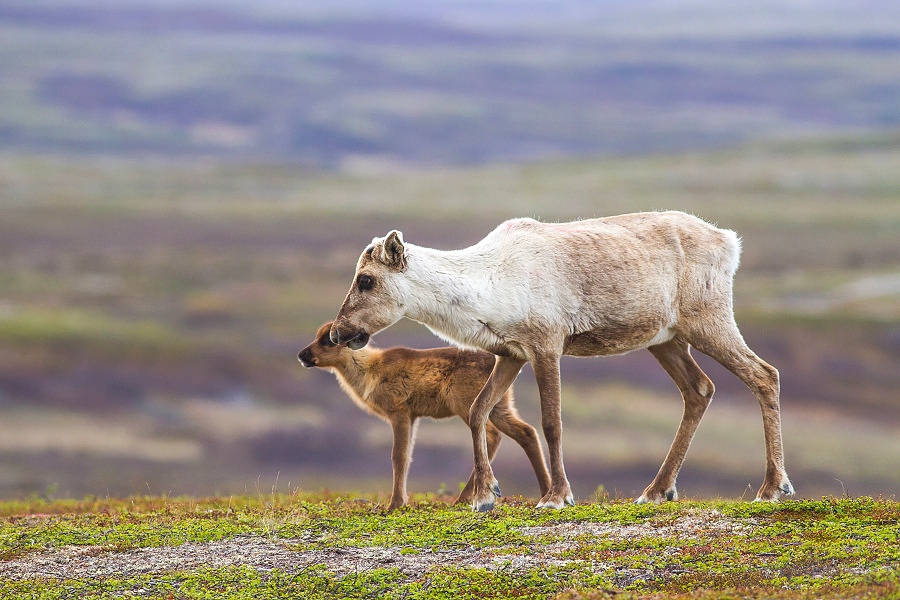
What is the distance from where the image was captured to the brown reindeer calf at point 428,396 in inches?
499

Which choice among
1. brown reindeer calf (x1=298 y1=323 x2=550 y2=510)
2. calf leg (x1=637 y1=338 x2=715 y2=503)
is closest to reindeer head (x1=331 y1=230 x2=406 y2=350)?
brown reindeer calf (x1=298 y1=323 x2=550 y2=510)

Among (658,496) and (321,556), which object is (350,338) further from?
(658,496)

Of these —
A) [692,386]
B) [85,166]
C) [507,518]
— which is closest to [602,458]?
[692,386]

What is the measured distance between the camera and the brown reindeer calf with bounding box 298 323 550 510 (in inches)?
499

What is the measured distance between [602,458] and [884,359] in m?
11.6

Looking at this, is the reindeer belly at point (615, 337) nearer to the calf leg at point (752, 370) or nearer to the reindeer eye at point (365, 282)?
the calf leg at point (752, 370)

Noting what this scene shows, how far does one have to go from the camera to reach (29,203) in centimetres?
8388

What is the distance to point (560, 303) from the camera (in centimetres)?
1143

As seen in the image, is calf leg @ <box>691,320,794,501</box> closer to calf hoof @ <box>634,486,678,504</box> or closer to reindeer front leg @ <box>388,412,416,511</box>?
calf hoof @ <box>634,486,678,504</box>

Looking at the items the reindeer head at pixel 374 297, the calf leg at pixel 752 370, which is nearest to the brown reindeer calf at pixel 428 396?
the reindeer head at pixel 374 297

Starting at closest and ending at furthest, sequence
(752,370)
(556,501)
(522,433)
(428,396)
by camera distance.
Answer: (556,501) < (752,370) < (522,433) < (428,396)

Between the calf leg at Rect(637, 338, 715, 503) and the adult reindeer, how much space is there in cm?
2

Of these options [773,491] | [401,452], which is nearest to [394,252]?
[401,452]

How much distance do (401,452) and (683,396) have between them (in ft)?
11.0
